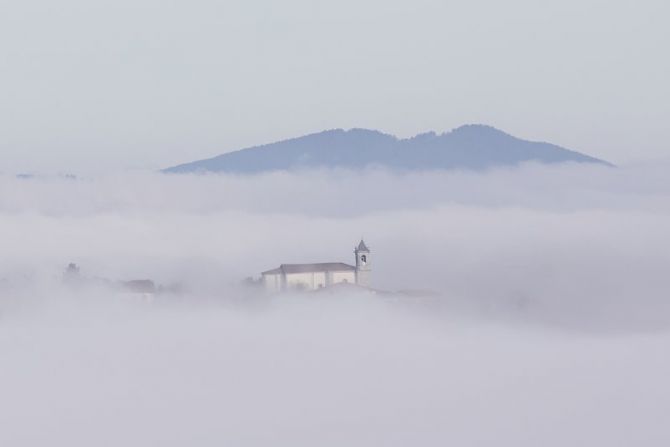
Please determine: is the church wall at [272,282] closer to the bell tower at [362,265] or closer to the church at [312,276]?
the church at [312,276]

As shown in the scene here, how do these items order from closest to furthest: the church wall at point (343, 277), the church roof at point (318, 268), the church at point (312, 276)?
1. the church at point (312, 276)
2. the church wall at point (343, 277)
3. the church roof at point (318, 268)

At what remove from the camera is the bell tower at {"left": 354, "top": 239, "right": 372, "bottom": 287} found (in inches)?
4946

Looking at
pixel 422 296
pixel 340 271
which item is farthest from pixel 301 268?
pixel 422 296

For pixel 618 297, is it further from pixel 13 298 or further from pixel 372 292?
pixel 13 298

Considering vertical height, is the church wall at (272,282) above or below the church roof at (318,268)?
below

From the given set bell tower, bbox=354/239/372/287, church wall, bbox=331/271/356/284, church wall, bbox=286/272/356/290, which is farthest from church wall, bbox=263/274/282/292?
bell tower, bbox=354/239/372/287

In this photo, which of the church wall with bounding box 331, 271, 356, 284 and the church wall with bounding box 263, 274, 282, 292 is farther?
the church wall with bounding box 263, 274, 282, 292

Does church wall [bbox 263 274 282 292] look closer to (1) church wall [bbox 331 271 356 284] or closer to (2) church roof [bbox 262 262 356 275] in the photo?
(2) church roof [bbox 262 262 356 275]

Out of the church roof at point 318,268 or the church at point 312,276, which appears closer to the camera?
the church at point 312,276

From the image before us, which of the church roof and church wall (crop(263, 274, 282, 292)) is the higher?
the church roof

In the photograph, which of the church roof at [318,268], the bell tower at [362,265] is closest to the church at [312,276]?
the church roof at [318,268]

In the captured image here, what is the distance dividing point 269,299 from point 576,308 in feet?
141

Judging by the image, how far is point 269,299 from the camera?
128 meters

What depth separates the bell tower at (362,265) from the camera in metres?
126
